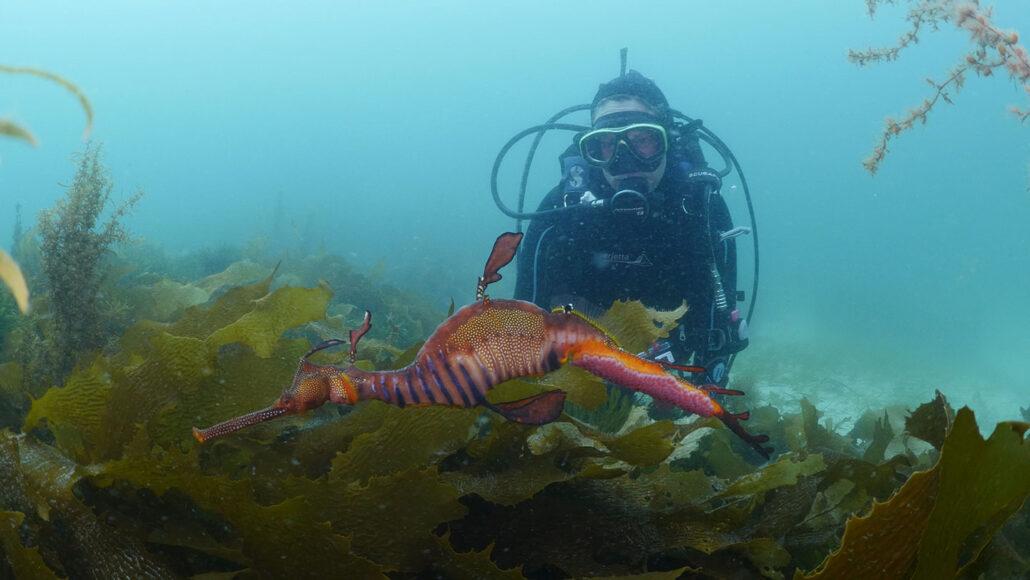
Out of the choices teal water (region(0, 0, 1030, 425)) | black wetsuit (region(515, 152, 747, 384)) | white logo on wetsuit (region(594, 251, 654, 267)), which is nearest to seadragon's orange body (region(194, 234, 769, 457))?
black wetsuit (region(515, 152, 747, 384))

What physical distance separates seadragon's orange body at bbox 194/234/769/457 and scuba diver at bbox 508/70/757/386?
328 centimetres

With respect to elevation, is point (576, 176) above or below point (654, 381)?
above

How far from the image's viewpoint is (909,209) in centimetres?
9312

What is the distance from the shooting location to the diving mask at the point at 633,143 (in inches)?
188

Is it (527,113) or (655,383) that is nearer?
(655,383)

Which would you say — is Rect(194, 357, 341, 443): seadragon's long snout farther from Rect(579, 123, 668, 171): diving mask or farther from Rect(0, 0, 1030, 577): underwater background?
Rect(0, 0, 1030, 577): underwater background

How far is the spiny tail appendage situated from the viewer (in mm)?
1024

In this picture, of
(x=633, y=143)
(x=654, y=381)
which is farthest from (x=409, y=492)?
(x=633, y=143)

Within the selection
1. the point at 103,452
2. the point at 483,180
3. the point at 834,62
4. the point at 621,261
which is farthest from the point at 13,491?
the point at 834,62

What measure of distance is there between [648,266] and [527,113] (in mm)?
112474

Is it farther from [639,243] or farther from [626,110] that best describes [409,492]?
[626,110]

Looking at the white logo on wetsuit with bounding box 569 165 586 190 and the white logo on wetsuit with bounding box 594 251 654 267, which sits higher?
the white logo on wetsuit with bounding box 569 165 586 190

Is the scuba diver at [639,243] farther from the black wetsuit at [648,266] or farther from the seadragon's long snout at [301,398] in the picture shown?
the seadragon's long snout at [301,398]

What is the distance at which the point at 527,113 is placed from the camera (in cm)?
11150
